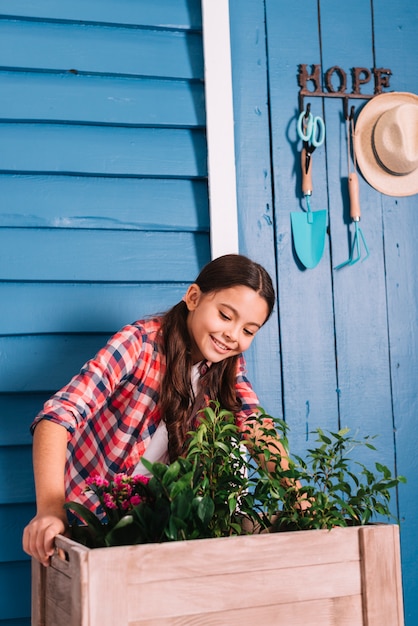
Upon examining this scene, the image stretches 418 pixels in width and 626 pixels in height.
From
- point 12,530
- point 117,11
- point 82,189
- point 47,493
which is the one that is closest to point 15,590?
point 12,530

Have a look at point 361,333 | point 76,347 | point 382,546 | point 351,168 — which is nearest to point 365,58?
point 351,168

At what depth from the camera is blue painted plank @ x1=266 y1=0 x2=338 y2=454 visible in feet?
7.84

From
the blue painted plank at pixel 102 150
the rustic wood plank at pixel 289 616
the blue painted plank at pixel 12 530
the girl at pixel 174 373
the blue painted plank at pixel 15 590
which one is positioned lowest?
the blue painted plank at pixel 15 590

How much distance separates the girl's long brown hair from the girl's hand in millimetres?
502

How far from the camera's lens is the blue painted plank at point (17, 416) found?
212 cm

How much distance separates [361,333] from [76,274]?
0.90 meters

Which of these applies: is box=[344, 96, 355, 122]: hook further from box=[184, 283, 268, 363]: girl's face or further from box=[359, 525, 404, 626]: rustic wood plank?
box=[359, 525, 404, 626]: rustic wood plank

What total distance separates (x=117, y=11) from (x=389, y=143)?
925mm

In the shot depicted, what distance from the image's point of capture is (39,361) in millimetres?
2168

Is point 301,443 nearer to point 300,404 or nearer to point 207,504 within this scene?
point 300,404

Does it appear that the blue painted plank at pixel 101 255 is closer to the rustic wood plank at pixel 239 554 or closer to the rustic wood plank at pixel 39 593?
the rustic wood plank at pixel 39 593

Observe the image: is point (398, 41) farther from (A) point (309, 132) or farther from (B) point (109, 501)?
(B) point (109, 501)

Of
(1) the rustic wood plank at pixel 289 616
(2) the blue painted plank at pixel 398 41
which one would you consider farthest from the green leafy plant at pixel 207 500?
(2) the blue painted plank at pixel 398 41

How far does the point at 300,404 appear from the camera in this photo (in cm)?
238
